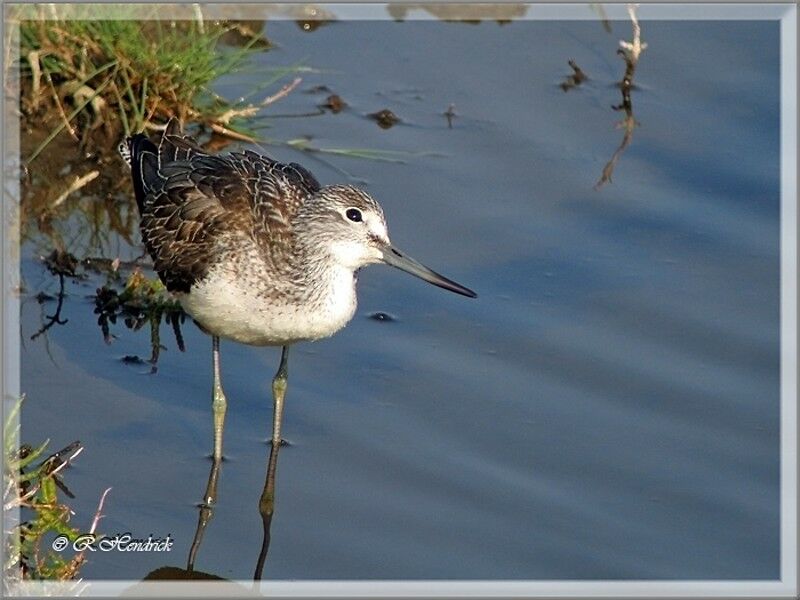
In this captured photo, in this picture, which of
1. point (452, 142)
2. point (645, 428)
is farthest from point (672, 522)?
point (452, 142)

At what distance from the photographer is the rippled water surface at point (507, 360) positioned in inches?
323

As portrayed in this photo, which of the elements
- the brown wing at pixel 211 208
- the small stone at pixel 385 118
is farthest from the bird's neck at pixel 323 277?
the small stone at pixel 385 118

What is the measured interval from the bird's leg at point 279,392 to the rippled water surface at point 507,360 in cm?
10

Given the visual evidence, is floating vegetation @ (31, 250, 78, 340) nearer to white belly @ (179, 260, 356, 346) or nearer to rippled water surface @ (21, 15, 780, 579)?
rippled water surface @ (21, 15, 780, 579)

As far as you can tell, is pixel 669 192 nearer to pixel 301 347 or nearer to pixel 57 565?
pixel 301 347

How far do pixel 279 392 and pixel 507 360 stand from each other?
150 centimetres

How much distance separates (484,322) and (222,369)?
172 centimetres

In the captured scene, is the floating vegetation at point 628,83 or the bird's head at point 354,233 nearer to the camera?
the bird's head at point 354,233

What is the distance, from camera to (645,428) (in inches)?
355

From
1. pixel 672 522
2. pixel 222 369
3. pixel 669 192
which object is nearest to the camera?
pixel 672 522

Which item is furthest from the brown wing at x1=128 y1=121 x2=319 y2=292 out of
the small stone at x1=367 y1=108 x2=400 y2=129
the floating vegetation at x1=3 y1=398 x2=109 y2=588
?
the small stone at x1=367 y1=108 x2=400 y2=129

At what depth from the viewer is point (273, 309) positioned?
8.48m

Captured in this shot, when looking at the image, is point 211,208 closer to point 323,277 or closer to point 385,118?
point 323,277

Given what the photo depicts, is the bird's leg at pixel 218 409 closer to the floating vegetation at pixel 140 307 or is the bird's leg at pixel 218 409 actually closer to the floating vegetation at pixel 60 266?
the floating vegetation at pixel 140 307
